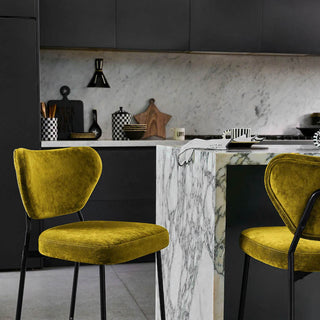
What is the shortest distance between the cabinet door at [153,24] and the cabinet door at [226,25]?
9 centimetres

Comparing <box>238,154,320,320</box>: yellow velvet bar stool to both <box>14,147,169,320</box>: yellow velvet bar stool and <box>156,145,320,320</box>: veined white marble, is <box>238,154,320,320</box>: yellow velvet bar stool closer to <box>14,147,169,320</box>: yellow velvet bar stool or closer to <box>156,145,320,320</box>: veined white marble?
<box>156,145,320,320</box>: veined white marble

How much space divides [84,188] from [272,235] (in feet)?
3.07

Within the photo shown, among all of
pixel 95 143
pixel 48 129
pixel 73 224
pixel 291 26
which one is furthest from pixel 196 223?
pixel 291 26

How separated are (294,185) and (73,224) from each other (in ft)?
3.55

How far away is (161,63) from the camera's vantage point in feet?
15.6

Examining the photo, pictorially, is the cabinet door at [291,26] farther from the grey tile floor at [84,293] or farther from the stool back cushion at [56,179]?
the stool back cushion at [56,179]

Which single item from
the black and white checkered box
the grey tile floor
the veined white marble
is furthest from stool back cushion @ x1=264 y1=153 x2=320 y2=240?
the black and white checkered box

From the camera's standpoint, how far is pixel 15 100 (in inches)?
150

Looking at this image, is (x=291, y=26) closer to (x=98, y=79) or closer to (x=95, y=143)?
(x=98, y=79)

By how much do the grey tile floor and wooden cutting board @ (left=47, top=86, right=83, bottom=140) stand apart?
1.14m

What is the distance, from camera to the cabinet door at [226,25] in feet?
14.4

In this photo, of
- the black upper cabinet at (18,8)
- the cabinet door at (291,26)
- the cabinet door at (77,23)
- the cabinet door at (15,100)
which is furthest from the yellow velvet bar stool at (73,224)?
the cabinet door at (291,26)

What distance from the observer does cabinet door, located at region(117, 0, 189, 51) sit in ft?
14.0

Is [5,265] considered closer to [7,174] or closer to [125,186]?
[7,174]
